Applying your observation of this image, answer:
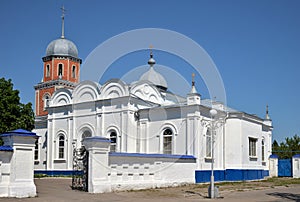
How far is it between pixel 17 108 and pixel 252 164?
17909mm

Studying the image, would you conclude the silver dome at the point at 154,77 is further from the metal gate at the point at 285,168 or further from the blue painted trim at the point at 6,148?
the blue painted trim at the point at 6,148

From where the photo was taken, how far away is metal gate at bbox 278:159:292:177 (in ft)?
117

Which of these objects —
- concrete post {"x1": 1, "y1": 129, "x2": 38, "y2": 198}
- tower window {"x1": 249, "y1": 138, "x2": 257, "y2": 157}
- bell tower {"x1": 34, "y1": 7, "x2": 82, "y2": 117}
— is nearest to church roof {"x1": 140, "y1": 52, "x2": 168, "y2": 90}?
tower window {"x1": 249, "y1": 138, "x2": 257, "y2": 157}

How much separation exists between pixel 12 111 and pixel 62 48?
13.8 metres

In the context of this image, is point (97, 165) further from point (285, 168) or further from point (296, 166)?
point (285, 168)

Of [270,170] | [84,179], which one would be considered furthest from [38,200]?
[270,170]

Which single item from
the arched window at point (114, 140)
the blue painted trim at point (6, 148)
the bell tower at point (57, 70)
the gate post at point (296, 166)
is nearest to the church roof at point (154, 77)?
the arched window at point (114, 140)

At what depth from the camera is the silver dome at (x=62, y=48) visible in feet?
139

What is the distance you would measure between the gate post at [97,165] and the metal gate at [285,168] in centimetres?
2239

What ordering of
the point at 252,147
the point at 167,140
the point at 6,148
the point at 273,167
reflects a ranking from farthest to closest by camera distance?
the point at 273,167, the point at 252,147, the point at 167,140, the point at 6,148

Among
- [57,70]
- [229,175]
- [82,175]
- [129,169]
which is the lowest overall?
[229,175]

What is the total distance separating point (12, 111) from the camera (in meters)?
30.2

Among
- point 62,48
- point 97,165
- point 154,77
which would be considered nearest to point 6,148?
point 97,165

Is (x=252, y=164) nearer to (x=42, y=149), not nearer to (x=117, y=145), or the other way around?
A: (x=117, y=145)
